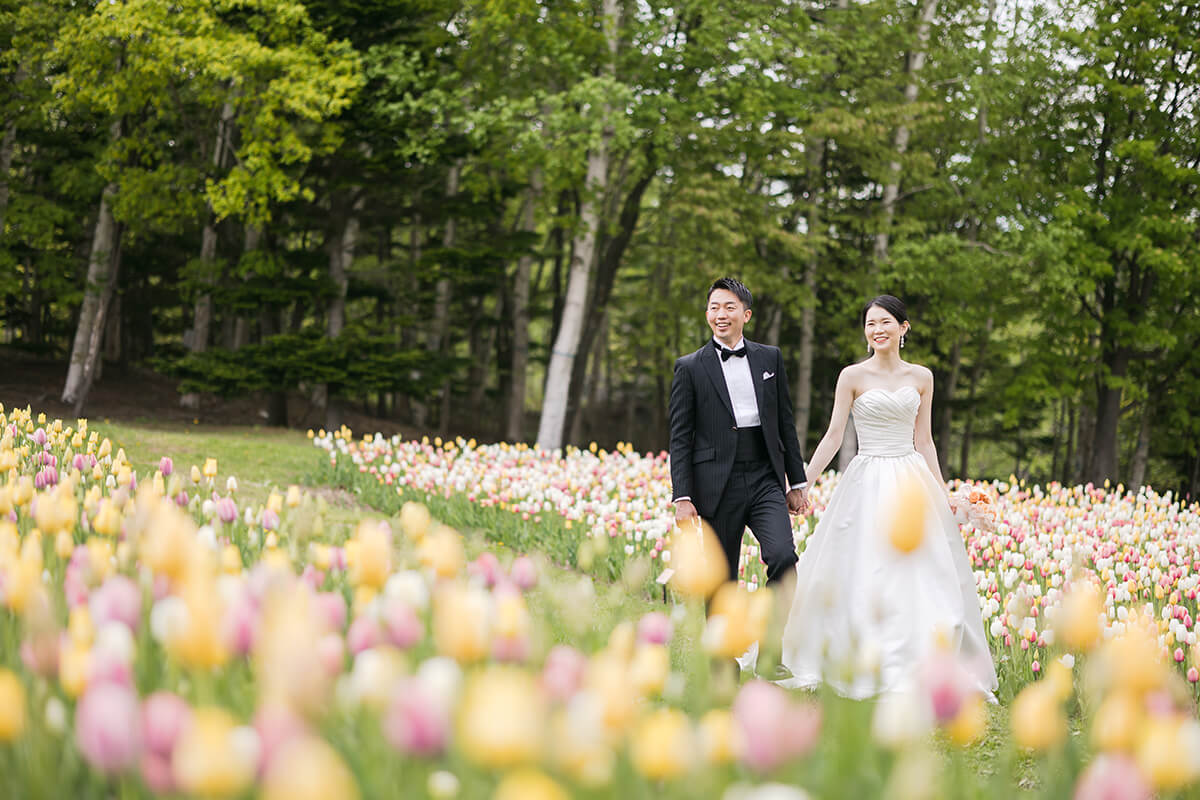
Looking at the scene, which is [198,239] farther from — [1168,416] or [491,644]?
[491,644]

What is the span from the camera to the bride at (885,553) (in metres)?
4.99

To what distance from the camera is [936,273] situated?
17.5m

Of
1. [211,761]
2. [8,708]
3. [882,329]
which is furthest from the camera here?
[882,329]

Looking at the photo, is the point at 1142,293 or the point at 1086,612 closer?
the point at 1086,612

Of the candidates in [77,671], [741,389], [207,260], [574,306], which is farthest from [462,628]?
[207,260]

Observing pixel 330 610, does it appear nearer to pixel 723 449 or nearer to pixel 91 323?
pixel 723 449

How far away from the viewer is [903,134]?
19.7 m

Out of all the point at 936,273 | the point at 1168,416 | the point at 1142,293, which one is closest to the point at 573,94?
the point at 936,273

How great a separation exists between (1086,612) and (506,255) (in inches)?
605

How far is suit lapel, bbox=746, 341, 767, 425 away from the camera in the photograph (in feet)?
16.7

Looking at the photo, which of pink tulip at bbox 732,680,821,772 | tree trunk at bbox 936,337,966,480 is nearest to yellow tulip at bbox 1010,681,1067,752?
pink tulip at bbox 732,680,821,772

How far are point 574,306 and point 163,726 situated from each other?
48.0ft

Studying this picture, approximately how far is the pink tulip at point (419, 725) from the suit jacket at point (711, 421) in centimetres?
336

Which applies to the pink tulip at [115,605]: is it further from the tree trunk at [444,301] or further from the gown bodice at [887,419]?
the tree trunk at [444,301]
